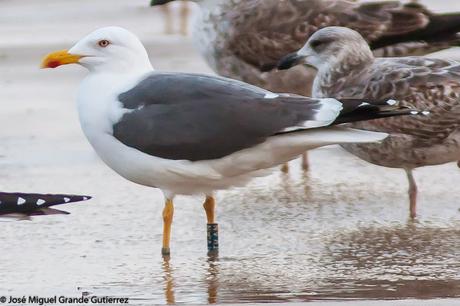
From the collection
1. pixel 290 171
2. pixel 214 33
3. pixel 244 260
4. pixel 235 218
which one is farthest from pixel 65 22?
pixel 244 260

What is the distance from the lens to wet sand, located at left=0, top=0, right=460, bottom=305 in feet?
18.7

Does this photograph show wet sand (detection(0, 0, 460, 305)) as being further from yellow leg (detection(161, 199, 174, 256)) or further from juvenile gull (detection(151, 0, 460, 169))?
juvenile gull (detection(151, 0, 460, 169))

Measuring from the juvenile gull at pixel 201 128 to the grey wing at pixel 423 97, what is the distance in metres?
1.06

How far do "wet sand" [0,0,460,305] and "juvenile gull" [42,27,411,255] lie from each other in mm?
351

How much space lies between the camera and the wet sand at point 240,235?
5711 mm

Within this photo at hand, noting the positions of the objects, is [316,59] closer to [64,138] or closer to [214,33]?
[214,33]

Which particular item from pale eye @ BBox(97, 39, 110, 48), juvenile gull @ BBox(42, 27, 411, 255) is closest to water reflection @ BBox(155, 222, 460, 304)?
juvenile gull @ BBox(42, 27, 411, 255)

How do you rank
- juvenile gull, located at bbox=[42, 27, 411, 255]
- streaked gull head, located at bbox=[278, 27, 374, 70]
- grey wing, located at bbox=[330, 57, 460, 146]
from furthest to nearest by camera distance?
streaked gull head, located at bbox=[278, 27, 374, 70] → grey wing, located at bbox=[330, 57, 460, 146] → juvenile gull, located at bbox=[42, 27, 411, 255]

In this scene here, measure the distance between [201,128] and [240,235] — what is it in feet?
2.49

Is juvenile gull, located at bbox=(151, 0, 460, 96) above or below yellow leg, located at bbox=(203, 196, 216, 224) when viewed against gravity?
above

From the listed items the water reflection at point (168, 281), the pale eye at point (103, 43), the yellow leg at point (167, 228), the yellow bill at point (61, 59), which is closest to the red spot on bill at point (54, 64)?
the yellow bill at point (61, 59)

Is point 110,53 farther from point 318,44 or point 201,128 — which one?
point 318,44

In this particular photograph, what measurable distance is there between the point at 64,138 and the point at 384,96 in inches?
113

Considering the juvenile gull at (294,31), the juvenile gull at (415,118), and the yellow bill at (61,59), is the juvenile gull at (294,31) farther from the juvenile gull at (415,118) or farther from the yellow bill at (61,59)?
the yellow bill at (61,59)
